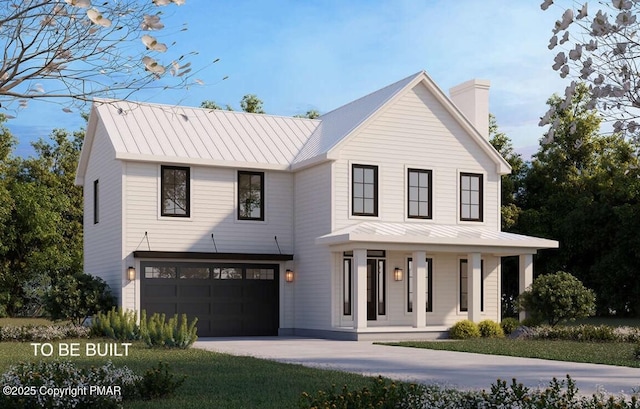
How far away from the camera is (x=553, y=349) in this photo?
1894cm

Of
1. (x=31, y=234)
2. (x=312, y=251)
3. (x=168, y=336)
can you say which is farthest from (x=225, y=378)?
(x=31, y=234)

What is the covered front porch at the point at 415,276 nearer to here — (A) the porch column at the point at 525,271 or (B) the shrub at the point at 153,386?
(A) the porch column at the point at 525,271

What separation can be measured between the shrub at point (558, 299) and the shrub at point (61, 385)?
53.4 ft

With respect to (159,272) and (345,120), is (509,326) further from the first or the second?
(159,272)

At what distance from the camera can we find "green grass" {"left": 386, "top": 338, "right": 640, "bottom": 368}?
1658cm

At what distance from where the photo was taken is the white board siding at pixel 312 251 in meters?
24.1

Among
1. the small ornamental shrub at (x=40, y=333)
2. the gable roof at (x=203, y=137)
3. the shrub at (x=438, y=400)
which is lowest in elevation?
the small ornamental shrub at (x=40, y=333)

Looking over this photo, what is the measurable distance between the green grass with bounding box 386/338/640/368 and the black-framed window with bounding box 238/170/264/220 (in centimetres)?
640

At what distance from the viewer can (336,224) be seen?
23922 millimetres

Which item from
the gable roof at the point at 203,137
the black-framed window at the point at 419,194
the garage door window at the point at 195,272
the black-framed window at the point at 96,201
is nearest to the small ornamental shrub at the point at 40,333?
the garage door window at the point at 195,272

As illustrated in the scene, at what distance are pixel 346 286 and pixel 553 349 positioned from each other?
23.0 ft

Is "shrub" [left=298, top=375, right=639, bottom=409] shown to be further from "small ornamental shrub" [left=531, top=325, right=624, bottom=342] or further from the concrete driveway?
"small ornamental shrub" [left=531, top=325, right=624, bottom=342]

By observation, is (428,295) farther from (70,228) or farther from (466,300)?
(70,228)

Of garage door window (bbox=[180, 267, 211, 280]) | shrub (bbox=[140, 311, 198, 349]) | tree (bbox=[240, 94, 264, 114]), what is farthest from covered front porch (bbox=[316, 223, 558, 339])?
tree (bbox=[240, 94, 264, 114])
